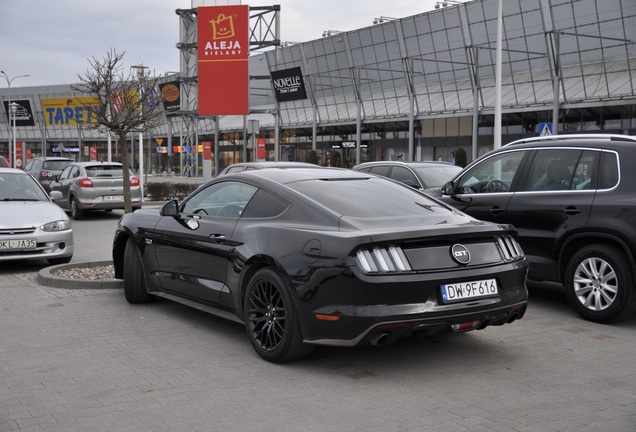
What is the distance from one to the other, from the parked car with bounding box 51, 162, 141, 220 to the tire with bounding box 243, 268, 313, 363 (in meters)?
14.4

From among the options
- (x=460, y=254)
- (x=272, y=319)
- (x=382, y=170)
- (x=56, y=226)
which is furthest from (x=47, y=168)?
(x=460, y=254)

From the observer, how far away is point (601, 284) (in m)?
7.00

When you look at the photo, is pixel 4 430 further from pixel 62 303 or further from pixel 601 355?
pixel 601 355

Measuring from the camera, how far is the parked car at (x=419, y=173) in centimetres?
1305

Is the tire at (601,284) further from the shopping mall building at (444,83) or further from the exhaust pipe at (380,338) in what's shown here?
the shopping mall building at (444,83)

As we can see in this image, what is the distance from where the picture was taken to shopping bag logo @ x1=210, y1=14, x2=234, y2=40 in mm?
30344

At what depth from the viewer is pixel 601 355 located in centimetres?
589

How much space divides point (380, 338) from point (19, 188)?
820 cm

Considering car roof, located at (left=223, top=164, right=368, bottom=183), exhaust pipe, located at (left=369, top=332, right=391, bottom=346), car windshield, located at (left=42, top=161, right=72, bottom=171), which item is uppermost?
car roof, located at (left=223, top=164, right=368, bottom=183)

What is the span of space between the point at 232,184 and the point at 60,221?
4.82m

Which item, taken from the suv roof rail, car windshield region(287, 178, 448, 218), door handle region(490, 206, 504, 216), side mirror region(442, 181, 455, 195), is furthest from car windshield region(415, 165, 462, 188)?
car windshield region(287, 178, 448, 218)

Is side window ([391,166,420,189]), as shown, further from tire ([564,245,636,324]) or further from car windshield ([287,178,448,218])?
car windshield ([287,178,448,218])

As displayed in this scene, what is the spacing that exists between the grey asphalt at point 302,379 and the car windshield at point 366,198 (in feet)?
3.79

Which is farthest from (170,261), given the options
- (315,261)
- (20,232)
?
(20,232)
